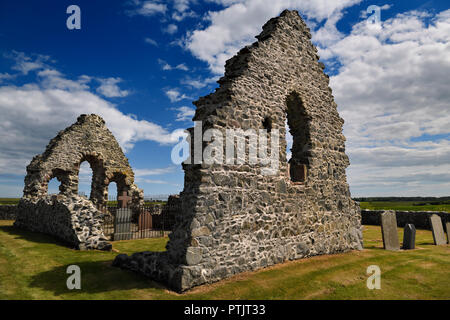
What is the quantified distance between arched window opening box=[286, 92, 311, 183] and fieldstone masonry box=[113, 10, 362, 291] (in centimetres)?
4

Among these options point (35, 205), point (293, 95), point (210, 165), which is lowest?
point (35, 205)

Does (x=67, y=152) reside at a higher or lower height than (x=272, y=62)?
lower

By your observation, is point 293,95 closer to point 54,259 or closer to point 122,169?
point 54,259

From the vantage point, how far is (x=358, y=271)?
8.00m

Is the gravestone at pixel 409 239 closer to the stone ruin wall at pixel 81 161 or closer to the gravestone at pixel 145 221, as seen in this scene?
the gravestone at pixel 145 221

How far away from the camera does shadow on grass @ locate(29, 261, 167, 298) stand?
19.7 ft

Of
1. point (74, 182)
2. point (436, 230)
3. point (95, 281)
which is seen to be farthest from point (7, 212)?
point (436, 230)

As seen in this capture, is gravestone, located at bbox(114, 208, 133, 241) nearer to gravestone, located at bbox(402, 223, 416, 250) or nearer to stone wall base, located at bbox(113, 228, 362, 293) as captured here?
stone wall base, located at bbox(113, 228, 362, 293)

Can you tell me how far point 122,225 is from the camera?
43.6 ft

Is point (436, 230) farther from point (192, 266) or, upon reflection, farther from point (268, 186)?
point (192, 266)

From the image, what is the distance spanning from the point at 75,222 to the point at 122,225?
3.23 m

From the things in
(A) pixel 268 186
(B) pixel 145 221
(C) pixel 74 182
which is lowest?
(B) pixel 145 221
